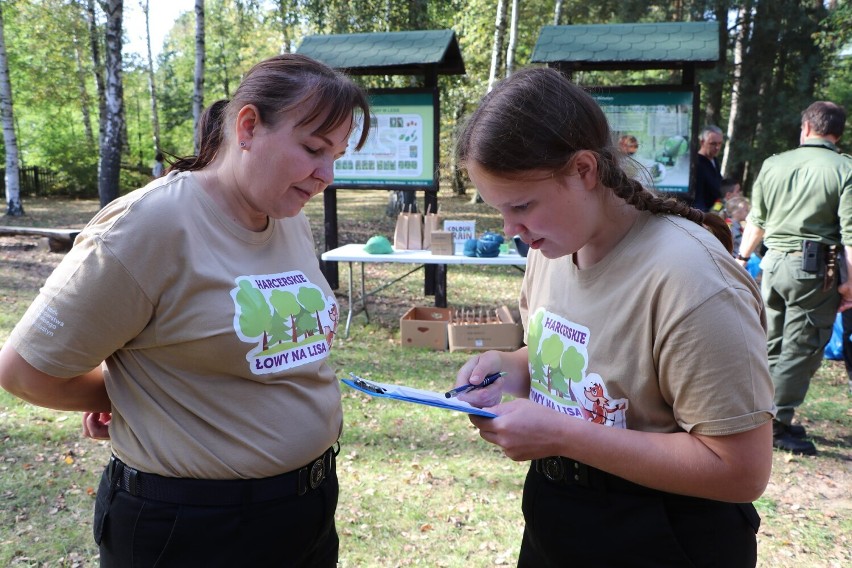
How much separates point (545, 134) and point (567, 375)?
493 mm

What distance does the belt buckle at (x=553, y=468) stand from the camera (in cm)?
140

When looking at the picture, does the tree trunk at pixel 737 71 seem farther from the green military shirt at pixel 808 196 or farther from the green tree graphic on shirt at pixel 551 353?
the green tree graphic on shirt at pixel 551 353

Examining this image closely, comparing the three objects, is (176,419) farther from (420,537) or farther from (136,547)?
(420,537)

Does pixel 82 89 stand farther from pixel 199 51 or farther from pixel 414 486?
pixel 414 486

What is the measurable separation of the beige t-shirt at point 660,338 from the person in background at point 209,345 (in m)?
0.62

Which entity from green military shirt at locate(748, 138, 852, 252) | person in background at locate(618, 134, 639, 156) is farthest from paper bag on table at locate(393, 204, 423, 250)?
green military shirt at locate(748, 138, 852, 252)

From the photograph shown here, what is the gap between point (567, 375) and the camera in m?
1.37

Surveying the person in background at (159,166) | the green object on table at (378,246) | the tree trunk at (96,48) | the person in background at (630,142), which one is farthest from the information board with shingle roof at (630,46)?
the tree trunk at (96,48)

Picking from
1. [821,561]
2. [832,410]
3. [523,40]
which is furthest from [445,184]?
[821,561]

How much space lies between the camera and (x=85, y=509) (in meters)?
3.36

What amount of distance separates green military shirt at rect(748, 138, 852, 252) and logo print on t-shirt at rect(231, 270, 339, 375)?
11.7ft

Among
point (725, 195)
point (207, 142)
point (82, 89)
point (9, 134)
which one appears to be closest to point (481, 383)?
point (207, 142)

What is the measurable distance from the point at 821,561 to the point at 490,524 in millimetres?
1492

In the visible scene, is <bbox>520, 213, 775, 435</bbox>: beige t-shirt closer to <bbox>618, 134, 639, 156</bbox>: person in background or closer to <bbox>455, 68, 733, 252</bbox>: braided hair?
<bbox>455, 68, 733, 252</bbox>: braided hair
